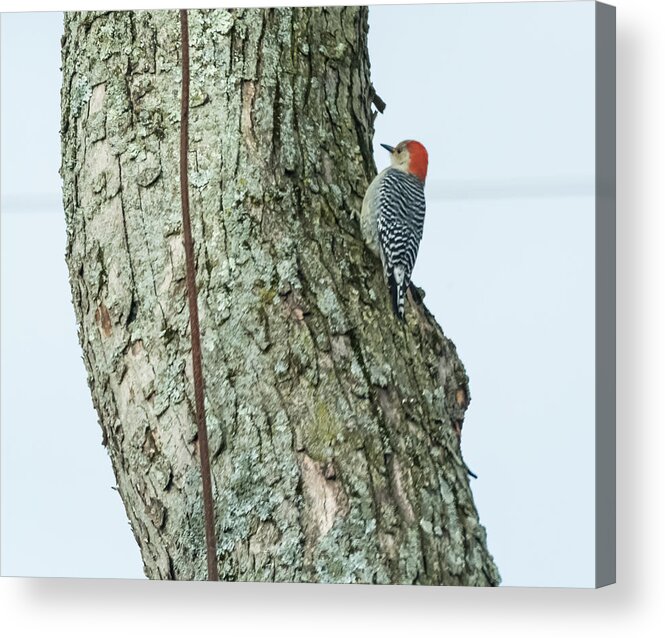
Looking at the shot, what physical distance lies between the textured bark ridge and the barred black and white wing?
1.5 inches

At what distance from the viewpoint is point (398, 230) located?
346 cm

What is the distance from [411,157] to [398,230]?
0.20 meters

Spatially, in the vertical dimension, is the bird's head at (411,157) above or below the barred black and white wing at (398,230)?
above

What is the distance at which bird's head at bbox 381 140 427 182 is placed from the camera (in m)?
3.47

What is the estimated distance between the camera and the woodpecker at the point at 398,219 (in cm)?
345
